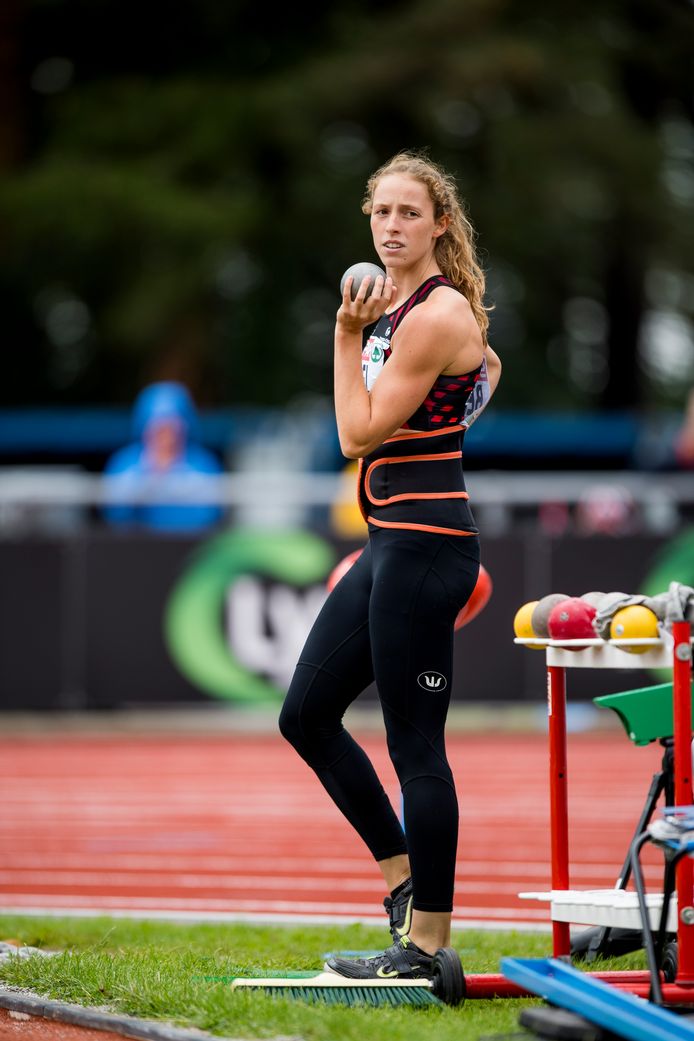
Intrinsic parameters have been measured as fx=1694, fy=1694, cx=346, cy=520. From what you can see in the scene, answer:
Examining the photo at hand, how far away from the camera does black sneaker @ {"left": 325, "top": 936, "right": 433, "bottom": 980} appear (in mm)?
4809

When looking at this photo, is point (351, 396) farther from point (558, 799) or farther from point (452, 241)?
point (558, 799)

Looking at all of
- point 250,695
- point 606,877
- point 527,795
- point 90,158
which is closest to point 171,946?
point 606,877

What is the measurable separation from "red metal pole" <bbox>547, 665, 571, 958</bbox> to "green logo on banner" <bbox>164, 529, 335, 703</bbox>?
28.1 feet

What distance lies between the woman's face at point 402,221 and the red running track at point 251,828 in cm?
280

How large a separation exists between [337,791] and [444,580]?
755mm

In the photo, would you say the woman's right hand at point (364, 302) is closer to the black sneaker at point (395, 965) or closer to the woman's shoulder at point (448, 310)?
the woman's shoulder at point (448, 310)

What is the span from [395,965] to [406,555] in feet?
→ 3.84

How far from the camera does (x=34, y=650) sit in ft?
44.6

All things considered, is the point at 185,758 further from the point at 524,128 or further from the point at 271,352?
the point at 271,352

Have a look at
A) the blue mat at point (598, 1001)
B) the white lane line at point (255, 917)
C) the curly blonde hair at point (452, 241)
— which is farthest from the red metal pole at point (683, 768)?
the white lane line at point (255, 917)

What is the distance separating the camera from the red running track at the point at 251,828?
720 centimetres

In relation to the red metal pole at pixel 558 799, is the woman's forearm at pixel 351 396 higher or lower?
higher

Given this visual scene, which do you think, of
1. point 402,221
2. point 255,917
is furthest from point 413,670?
point 255,917

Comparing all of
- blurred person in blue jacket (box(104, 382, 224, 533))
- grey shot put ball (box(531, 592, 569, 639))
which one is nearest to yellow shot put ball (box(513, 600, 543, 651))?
grey shot put ball (box(531, 592, 569, 639))
